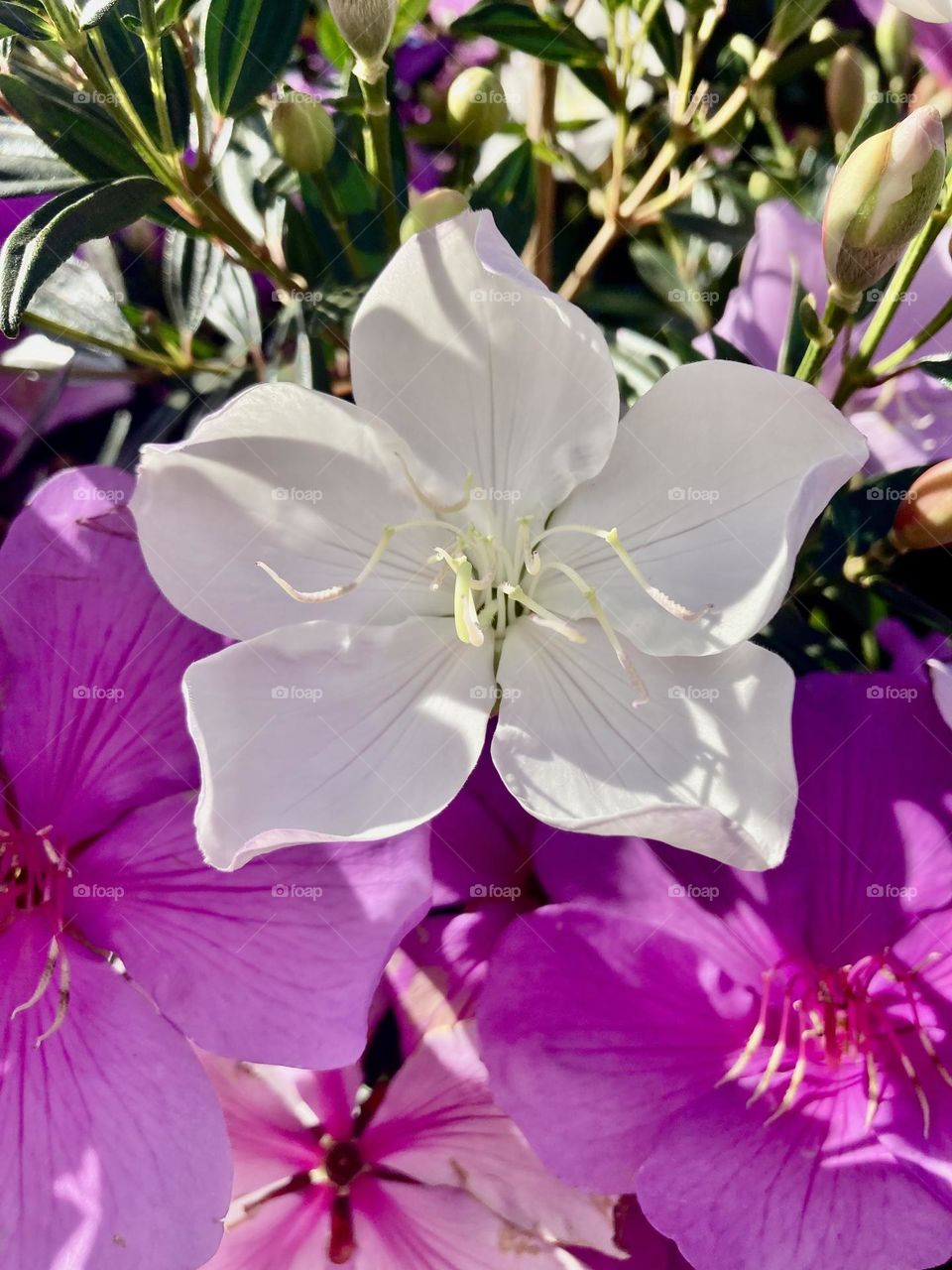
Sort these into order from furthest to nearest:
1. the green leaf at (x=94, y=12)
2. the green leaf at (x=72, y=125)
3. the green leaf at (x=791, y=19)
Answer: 1. the green leaf at (x=791, y=19)
2. the green leaf at (x=72, y=125)
3. the green leaf at (x=94, y=12)

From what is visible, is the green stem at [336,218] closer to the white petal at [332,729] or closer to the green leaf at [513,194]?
the green leaf at [513,194]

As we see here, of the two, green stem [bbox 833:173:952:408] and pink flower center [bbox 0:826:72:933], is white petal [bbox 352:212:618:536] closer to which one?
green stem [bbox 833:173:952:408]

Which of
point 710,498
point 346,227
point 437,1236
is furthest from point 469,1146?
point 346,227

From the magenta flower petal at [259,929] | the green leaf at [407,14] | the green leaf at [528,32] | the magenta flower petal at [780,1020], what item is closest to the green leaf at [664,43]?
the green leaf at [528,32]

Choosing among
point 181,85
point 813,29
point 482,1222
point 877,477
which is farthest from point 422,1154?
point 813,29

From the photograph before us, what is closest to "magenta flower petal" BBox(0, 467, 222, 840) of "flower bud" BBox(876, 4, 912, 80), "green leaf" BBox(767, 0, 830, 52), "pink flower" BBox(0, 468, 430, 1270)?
"pink flower" BBox(0, 468, 430, 1270)

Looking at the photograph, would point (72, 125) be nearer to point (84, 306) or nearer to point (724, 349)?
point (84, 306)
